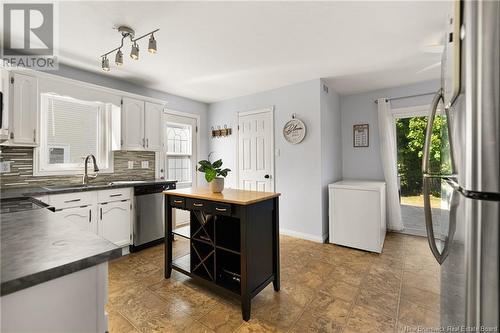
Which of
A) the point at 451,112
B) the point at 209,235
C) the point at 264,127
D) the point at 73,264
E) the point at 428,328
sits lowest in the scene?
the point at 428,328

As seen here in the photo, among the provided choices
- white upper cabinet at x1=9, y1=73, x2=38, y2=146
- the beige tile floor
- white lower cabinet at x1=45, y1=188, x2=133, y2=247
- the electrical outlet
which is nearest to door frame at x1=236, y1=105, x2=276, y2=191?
the beige tile floor

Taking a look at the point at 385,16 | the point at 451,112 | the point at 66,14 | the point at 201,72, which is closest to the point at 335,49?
the point at 385,16

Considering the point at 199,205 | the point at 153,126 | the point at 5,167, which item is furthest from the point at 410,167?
the point at 5,167

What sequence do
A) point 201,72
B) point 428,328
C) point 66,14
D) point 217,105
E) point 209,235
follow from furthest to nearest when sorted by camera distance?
point 217,105
point 201,72
point 209,235
point 66,14
point 428,328

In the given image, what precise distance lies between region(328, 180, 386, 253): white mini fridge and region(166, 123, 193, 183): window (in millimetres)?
2799

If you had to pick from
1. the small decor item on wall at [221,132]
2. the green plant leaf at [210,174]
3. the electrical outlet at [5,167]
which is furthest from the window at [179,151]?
the green plant leaf at [210,174]

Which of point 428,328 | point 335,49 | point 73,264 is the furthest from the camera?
point 335,49

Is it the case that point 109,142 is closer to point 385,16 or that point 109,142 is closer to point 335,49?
point 335,49

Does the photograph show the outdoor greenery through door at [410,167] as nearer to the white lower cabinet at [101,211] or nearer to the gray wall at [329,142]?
the gray wall at [329,142]

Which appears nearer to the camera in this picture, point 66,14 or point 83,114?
point 66,14

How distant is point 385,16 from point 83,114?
12.5 feet

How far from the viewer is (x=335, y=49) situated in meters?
2.59

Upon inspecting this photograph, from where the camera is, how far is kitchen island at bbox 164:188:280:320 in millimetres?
1835

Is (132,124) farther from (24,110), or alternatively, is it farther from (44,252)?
(44,252)
